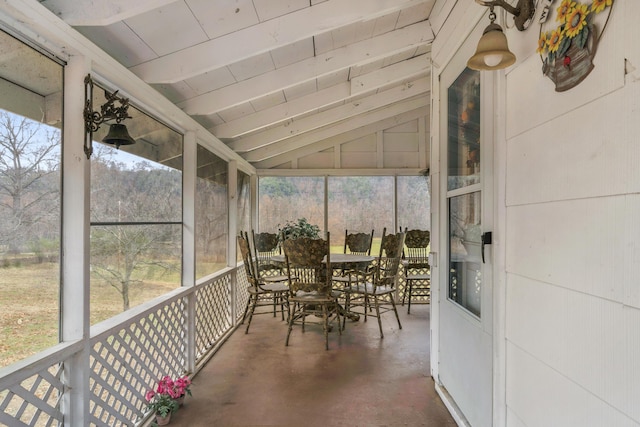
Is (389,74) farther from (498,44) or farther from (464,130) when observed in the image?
(498,44)

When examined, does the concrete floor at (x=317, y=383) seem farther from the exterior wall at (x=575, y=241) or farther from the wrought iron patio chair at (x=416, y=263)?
the wrought iron patio chair at (x=416, y=263)

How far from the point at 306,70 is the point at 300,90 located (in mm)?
573

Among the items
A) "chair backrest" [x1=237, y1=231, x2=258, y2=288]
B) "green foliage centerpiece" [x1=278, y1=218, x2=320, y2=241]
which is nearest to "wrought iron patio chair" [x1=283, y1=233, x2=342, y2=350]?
"chair backrest" [x1=237, y1=231, x2=258, y2=288]

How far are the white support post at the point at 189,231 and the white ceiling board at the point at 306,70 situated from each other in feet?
1.27

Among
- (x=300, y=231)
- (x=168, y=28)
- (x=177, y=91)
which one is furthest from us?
(x=300, y=231)

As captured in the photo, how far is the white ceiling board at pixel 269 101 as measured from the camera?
3332 mm

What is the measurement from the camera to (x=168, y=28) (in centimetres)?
198

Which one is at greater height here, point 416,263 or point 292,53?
point 292,53

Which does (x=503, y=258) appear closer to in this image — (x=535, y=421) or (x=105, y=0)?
(x=535, y=421)

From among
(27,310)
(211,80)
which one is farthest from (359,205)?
(27,310)

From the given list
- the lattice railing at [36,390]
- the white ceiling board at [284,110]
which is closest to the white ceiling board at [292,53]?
the white ceiling board at [284,110]

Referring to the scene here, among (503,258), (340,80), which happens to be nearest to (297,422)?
(503,258)

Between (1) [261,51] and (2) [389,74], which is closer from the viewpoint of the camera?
(1) [261,51]

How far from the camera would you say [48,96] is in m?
1.53
